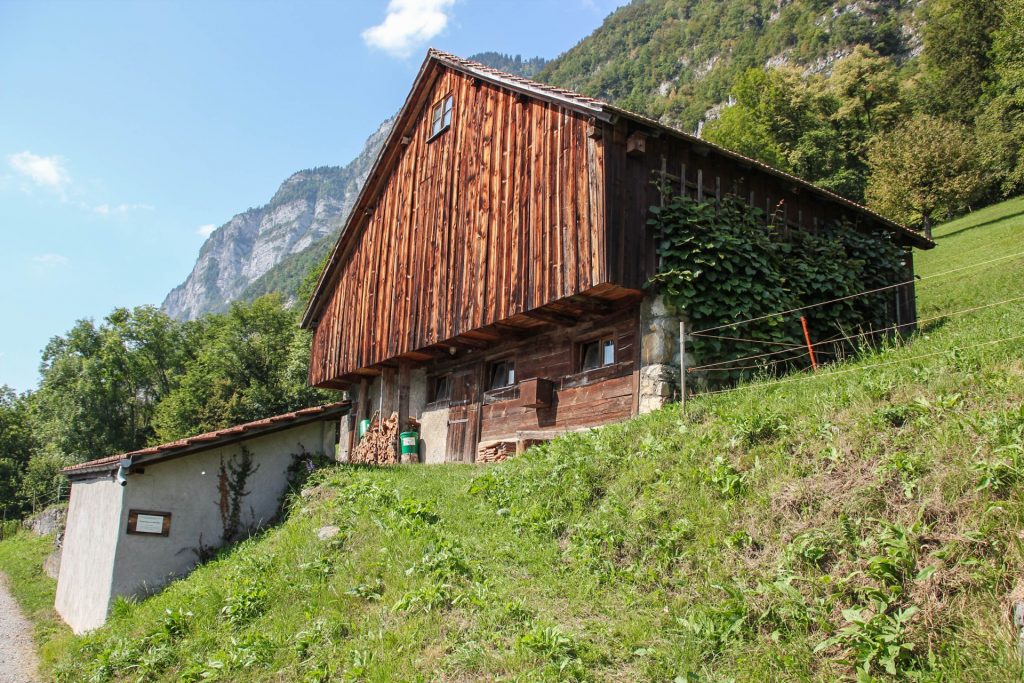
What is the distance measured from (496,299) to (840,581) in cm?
1026

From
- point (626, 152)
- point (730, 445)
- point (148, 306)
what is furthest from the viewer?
point (148, 306)

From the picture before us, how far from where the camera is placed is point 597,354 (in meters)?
14.3

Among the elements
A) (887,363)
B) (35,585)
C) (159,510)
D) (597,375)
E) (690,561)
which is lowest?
(35,585)

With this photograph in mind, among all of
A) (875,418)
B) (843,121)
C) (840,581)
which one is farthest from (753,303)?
(843,121)

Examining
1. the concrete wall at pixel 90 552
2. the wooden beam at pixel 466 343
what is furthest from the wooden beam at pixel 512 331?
the concrete wall at pixel 90 552

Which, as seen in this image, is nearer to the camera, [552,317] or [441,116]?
[552,317]

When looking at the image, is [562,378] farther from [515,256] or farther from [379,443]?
[379,443]

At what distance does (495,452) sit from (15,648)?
9.69 meters

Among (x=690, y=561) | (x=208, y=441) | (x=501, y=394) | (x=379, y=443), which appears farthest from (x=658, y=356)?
(x=379, y=443)

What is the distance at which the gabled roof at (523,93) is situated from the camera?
42.7 ft

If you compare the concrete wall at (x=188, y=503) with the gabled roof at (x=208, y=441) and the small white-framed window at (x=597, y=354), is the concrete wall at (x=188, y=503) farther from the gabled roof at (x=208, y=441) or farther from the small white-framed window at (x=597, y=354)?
the small white-framed window at (x=597, y=354)

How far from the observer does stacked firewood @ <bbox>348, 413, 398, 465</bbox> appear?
1966cm

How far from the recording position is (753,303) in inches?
513

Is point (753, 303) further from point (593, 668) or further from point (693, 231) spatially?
point (593, 668)
